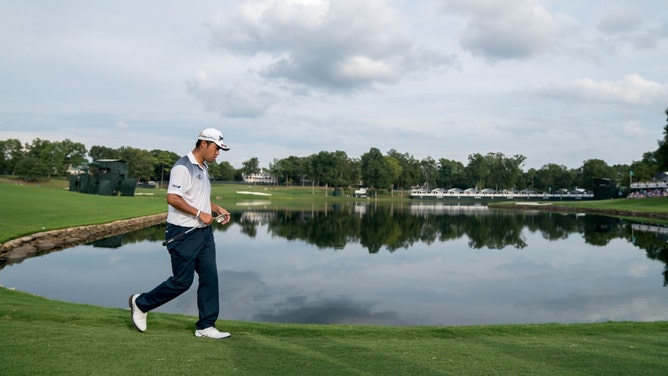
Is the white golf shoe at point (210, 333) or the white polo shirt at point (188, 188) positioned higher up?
the white polo shirt at point (188, 188)

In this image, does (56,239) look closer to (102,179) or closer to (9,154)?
(102,179)

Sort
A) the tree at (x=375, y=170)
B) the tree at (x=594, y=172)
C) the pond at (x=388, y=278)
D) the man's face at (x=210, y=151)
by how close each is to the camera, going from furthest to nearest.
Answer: the tree at (x=594, y=172), the tree at (x=375, y=170), the pond at (x=388, y=278), the man's face at (x=210, y=151)

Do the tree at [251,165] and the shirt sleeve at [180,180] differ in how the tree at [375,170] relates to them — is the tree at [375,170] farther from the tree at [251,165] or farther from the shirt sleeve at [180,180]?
the shirt sleeve at [180,180]

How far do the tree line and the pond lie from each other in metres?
97.9

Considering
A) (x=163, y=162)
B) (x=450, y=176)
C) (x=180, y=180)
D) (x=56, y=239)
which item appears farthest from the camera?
(x=450, y=176)

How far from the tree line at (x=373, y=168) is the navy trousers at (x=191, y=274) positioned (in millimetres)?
113383

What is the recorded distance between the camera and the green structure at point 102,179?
174 feet

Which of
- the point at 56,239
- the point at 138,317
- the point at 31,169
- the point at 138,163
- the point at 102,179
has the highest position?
the point at 138,163

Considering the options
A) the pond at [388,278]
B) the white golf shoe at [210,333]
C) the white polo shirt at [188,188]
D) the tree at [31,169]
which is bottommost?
the pond at [388,278]

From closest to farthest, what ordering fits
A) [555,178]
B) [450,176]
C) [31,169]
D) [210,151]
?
[210,151] → [31,169] → [555,178] → [450,176]

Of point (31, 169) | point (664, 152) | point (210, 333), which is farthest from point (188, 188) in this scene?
point (31, 169)

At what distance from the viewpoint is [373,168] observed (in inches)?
4815

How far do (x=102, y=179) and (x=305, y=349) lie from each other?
179 feet

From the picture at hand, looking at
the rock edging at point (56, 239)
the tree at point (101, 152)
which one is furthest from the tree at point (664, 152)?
the tree at point (101, 152)
